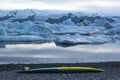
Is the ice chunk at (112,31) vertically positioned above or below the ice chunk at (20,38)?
below

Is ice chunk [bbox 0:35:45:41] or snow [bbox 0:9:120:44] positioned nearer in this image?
ice chunk [bbox 0:35:45:41]

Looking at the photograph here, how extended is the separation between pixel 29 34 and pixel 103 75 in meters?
15.9

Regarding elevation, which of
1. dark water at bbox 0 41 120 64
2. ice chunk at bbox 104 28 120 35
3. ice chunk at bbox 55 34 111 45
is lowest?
ice chunk at bbox 104 28 120 35

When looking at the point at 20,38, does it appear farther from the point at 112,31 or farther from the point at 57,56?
the point at 112,31

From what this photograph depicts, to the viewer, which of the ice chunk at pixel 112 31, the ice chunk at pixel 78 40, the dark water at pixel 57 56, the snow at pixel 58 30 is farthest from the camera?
the ice chunk at pixel 112 31

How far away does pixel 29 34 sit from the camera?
84.8 ft

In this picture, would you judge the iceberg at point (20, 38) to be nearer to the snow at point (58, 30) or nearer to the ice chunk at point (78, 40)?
the snow at point (58, 30)

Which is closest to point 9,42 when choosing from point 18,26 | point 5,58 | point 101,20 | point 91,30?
point 18,26

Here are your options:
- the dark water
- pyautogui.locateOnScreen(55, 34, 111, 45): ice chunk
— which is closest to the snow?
pyautogui.locateOnScreen(55, 34, 111, 45): ice chunk

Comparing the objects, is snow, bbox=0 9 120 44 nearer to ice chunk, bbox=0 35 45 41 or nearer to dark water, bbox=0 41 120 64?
ice chunk, bbox=0 35 45 41

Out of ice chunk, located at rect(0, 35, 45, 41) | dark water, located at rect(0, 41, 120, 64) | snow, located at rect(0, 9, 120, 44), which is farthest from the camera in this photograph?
snow, located at rect(0, 9, 120, 44)

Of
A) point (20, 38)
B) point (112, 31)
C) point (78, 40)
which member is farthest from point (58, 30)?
point (20, 38)

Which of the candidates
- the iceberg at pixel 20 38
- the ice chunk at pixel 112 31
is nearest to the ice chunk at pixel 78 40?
the iceberg at pixel 20 38

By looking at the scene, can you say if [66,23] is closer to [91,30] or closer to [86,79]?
[91,30]
